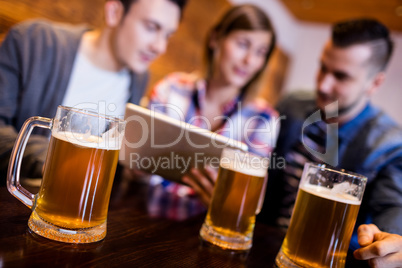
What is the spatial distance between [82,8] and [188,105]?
3.90 feet

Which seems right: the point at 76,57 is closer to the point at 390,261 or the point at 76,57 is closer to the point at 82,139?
the point at 82,139

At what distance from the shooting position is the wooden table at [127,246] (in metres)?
0.52

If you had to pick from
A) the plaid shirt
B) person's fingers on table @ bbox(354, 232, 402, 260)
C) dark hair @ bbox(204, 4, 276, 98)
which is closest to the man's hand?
person's fingers on table @ bbox(354, 232, 402, 260)

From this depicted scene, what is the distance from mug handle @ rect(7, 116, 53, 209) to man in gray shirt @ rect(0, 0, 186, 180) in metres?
0.90

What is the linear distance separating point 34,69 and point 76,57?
22 centimetres

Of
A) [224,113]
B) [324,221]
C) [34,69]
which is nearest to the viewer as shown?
[324,221]

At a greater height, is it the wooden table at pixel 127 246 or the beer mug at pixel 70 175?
the beer mug at pixel 70 175

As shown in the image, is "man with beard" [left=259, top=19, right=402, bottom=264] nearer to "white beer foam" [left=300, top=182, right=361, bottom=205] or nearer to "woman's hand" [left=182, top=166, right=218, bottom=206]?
"woman's hand" [left=182, top=166, right=218, bottom=206]

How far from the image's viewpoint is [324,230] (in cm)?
69

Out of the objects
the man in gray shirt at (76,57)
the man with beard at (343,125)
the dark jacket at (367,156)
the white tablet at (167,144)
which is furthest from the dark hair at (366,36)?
the white tablet at (167,144)

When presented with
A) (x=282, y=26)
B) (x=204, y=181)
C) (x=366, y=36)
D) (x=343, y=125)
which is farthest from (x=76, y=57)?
(x=282, y=26)

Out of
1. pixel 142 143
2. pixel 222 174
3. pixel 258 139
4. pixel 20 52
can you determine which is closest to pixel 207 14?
pixel 258 139

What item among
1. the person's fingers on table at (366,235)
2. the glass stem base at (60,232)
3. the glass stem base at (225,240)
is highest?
the person's fingers on table at (366,235)

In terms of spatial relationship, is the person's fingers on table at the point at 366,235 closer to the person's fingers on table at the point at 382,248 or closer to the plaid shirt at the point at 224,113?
the person's fingers on table at the point at 382,248
